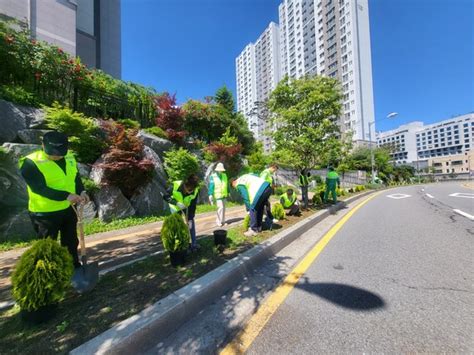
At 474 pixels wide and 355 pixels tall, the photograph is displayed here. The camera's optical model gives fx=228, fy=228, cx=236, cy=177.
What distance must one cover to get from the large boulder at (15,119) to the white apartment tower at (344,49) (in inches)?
1978

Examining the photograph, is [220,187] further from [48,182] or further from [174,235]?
[48,182]

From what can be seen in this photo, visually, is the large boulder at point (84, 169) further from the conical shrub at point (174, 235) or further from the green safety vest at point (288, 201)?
the green safety vest at point (288, 201)

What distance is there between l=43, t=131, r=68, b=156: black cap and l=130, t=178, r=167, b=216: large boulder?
5.68m

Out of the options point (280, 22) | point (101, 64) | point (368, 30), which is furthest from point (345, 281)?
point (280, 22)

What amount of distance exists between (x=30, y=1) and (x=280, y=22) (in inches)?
3083

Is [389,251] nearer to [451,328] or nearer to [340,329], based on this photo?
[451,328]

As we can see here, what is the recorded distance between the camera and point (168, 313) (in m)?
2.07

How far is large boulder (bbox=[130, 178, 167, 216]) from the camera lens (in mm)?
8086

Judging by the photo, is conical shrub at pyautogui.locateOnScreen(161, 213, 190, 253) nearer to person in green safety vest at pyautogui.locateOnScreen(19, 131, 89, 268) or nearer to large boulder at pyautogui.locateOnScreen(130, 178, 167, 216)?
person in green safety vest at pyautogui.locateOnScreen(19, 131, 89, 268)

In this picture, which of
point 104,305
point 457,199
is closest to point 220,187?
point 104,305

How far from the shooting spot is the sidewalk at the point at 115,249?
3584 mm

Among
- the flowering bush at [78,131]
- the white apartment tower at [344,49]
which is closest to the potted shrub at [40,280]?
the flowering bush at [78,131]

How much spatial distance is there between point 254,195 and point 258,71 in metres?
95.1

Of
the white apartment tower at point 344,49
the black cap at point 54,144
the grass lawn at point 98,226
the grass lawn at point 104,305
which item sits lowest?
the grass lawn at point 104,305
